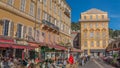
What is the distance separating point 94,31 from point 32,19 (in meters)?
47.4

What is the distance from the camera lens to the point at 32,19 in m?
28.0

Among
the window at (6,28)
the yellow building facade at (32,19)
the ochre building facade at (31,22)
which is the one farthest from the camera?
the yellow building facade at (32,19)

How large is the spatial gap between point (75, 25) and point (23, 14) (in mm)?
87014

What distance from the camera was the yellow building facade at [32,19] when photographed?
2145cm

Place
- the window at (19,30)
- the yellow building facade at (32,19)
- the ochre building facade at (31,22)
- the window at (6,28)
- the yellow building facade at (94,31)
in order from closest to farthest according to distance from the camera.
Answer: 1. the ochre building facade at (31,22)
2. the window at (6,28)
3. the yellow building facade at (32,19)
4. the window at (19,30)
5. the yellow building facade at (94,31)

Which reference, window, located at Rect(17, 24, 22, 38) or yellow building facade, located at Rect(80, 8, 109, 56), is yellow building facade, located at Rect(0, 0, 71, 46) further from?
yellow building facade, located at Rect(80, 8, 109, 56)

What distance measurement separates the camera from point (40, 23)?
3064 cm

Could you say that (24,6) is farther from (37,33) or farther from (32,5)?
(37,33)

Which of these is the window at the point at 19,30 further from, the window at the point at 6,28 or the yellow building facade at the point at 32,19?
the window at the point at 6,28

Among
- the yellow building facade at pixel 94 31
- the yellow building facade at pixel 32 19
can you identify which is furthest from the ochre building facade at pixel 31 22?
the yellow building facade at pixel 94 31

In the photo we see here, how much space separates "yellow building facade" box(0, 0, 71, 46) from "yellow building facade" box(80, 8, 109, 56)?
30.5 m

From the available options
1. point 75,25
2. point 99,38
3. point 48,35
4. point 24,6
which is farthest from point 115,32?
point 24,6

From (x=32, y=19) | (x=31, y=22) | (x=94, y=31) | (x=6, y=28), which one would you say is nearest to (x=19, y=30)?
(x=6, y=28)

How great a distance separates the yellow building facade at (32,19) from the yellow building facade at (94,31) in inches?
1200
